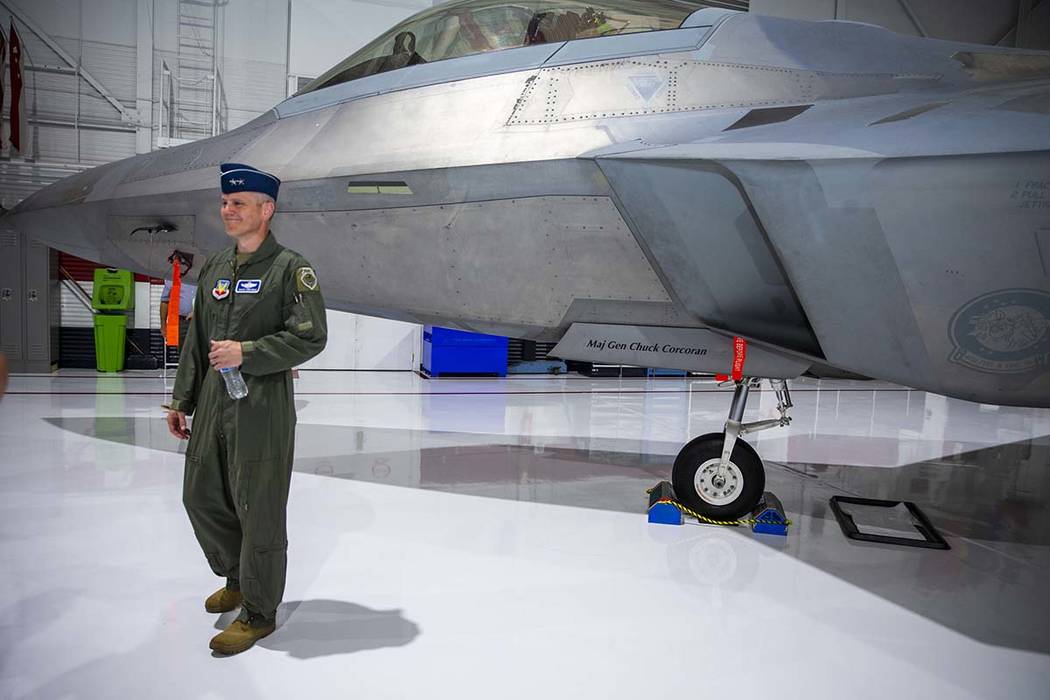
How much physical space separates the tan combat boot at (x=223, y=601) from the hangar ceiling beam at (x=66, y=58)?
11.5m

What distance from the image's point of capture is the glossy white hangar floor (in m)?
2.78

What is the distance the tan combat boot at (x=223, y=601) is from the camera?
10.4 feet

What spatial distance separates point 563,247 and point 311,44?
10.7 metres

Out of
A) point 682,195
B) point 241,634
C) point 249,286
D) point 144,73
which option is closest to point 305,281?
point 249,286

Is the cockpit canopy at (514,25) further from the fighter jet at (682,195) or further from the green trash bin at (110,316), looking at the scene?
the green trash bin at (110,316)

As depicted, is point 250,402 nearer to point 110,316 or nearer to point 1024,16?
point 110,316

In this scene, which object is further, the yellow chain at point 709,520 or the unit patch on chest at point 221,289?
the yellow chain at point 709,520

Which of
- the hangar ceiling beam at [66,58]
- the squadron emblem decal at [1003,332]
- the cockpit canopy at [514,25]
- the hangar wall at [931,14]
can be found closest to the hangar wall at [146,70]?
the hangar ceiling beam at [66,58]

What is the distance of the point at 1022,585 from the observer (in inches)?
159

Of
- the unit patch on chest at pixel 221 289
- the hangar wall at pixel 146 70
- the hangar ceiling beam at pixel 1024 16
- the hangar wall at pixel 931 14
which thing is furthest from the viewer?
the hangar wall at pixel 931 14

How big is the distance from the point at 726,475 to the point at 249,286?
11.2ft

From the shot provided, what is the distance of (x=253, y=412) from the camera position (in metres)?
2.72

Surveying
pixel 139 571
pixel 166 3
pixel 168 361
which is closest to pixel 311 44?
pixel 166 3

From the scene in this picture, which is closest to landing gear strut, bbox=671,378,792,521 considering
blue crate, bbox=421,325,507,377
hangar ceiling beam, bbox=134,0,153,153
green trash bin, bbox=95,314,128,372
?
blue crate, bbox=421,325,507,377
